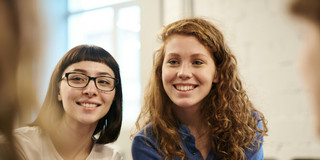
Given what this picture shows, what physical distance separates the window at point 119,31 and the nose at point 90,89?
1.39 metres

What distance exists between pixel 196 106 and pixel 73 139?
524 millimetres

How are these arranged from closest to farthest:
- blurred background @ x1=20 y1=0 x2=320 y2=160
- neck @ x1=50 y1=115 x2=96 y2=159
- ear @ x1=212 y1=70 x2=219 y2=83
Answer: neck @ x1=50 y1=115 x2=96 y2=159 < ear @ x1=212 y1=70 x2=219 y2=83 < blurred background @ x1=20 y1=0 x2=320 y2=160

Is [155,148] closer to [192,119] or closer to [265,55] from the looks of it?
[192,119]

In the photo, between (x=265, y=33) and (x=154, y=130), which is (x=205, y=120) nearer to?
(x=154, y=130)

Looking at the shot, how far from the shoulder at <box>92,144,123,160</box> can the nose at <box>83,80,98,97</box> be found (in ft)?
0.82

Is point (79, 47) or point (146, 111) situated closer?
point (79, 47)

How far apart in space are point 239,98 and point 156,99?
0.36m

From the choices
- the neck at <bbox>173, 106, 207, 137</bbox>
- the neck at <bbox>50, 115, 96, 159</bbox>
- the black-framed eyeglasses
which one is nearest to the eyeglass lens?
the black-framed eyeglasses

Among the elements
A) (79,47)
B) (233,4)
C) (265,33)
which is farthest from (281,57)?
(79,47)

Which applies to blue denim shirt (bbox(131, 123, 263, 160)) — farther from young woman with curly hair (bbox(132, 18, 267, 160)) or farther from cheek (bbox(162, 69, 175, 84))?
cheek (bbox(162, 69, 175, 84))

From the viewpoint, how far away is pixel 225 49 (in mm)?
1387

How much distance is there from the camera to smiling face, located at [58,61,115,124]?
1.14 metres

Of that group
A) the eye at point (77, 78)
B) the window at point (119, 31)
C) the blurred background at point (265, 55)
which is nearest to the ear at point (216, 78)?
the blurred background at point (265, 55)

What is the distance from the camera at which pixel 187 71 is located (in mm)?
1279
